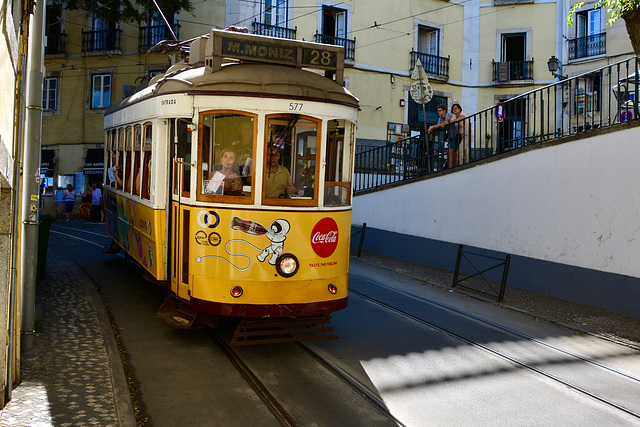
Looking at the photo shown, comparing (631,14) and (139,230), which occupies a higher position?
(631,14)

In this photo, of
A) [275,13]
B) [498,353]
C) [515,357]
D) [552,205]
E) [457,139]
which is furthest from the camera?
[275,13]

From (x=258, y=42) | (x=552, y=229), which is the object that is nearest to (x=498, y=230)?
(x=552, y=229)

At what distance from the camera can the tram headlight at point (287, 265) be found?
6.67m

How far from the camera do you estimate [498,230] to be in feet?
40.1

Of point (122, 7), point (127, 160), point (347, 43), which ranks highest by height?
point (122, 7)

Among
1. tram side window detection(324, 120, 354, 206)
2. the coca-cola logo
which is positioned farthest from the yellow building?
the coca-cola logo

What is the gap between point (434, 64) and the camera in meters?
26.8

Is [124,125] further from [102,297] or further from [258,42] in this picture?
[258,42]

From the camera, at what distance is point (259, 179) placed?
665 centimetres

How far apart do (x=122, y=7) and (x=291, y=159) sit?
21079 millimetres

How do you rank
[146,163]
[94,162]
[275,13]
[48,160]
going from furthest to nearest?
[48,160]
[94,162]
[275,13]
[146,163]

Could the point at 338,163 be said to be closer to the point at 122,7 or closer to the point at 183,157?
the point at 183,157

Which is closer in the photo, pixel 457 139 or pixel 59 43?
pixel 457 139

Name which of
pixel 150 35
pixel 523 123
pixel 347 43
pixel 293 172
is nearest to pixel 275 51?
pixel 293 172
